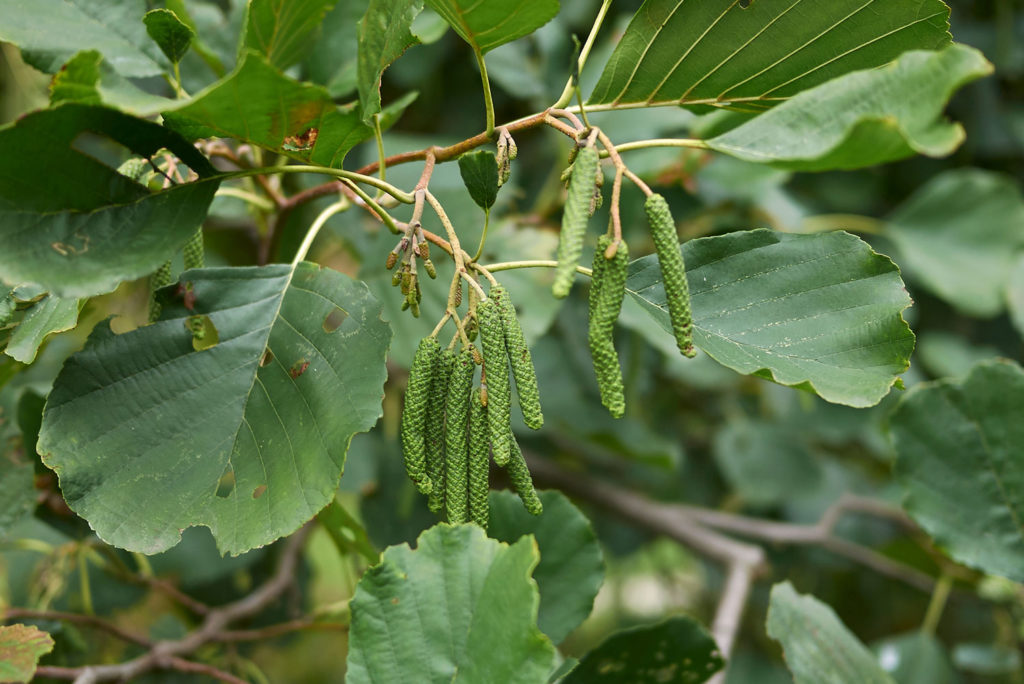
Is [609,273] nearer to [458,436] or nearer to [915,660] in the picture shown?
[458,436]

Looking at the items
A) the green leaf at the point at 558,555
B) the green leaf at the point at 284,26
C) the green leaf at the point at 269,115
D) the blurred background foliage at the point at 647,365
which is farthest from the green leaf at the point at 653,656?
the green leaf at the point at 284,26

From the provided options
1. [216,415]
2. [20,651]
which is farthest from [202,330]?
[20,651]

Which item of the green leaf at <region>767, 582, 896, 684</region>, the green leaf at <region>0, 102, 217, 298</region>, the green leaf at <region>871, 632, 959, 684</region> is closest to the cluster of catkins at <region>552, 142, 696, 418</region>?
the green leaf at <region>0, 102, 217, 298</region>

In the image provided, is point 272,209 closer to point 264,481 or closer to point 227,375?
point 227,375

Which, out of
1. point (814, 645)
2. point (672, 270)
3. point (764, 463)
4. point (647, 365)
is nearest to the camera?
point (672, 270)

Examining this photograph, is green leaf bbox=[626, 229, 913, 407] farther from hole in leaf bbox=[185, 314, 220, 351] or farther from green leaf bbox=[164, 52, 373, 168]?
hole in leaf bbox=[185, 314, 220, 351]

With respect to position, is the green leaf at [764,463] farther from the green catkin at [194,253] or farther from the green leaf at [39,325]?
the green leaf at [39,325]

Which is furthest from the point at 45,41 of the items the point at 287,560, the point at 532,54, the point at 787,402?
the point at 787,402
